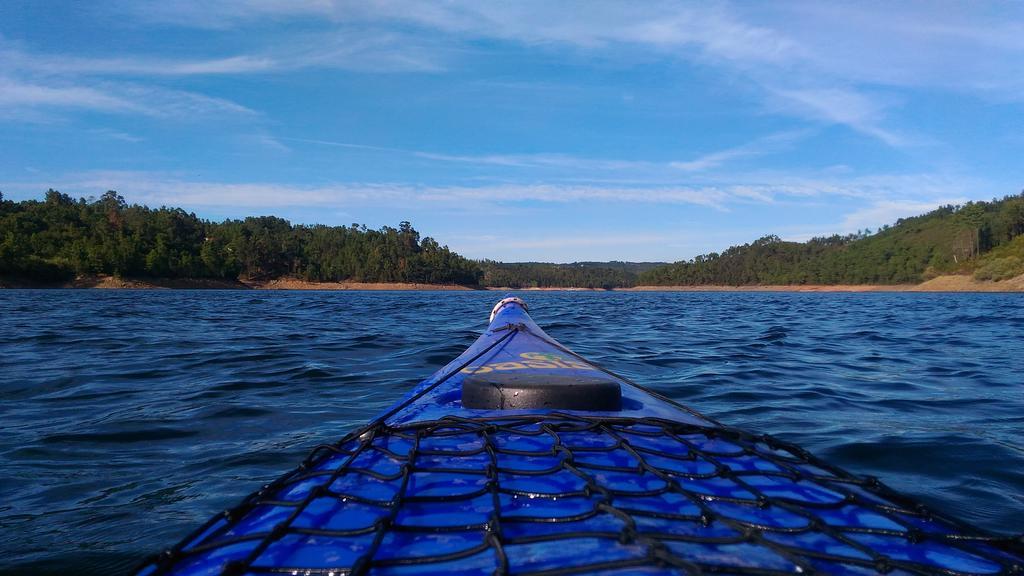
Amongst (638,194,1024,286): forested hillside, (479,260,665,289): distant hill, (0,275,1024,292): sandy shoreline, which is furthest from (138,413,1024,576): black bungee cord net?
(479,260,665,289): distant hill

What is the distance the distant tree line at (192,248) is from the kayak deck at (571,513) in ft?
233

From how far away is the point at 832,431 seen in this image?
4844mm

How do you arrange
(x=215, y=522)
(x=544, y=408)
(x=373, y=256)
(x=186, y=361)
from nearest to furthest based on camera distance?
1. (x=215, y=522)
2. (x=544, y=408)
3. (x=186, y=361)
4. (x=373, y=256)

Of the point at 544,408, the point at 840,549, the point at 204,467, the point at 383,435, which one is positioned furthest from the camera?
the point at 204,467

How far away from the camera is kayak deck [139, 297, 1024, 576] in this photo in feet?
4.81

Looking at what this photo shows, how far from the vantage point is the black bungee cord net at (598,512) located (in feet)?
4.79

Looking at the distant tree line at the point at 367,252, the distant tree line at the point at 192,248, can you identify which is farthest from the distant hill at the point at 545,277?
the distant tree line at the point at 192,248

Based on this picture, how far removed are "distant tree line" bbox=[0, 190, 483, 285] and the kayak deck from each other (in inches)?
2798

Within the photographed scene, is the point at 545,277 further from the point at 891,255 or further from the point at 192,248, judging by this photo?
the point at 192,248

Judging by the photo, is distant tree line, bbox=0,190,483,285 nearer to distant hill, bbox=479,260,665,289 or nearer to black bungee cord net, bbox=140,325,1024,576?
distant hill, bbox=479,260,665,289

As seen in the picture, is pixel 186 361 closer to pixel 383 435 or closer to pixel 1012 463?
pixel 383 435

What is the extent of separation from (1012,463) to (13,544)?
5.78 m

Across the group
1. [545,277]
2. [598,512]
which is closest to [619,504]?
[598,512]

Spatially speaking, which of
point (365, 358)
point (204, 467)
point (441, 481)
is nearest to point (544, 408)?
point (441, 481)
